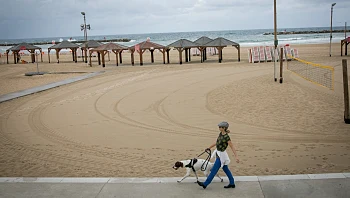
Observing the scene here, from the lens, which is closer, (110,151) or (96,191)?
(96,191)

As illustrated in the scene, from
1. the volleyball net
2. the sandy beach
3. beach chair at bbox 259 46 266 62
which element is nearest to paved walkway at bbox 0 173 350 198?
the sandy beach

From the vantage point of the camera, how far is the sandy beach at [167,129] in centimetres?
730

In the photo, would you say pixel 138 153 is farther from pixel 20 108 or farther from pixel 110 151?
pixel 20 108

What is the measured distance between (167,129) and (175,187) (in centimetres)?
428

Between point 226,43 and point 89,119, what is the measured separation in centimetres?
2094

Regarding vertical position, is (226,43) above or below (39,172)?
above

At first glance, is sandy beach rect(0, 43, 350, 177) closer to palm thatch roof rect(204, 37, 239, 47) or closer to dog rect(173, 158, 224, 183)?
dog rect(173, 158, 224, 183)

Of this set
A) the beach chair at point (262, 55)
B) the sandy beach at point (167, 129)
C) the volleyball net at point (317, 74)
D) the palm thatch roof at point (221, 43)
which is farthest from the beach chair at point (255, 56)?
the sandy beach at point (167, 129)

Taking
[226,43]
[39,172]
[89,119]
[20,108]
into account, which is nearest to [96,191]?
[39,172]

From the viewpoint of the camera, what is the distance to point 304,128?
968cm

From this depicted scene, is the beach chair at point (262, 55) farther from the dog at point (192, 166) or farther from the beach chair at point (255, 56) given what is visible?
the dog at point (192, 166)

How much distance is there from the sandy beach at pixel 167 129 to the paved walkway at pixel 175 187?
1.92 feet

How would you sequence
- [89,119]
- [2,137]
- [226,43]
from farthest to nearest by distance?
[226,43], [89,119], [2,137]

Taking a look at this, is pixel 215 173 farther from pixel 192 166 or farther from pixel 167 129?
pixel 167 129
